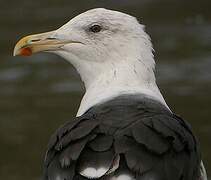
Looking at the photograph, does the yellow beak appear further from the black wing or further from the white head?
the black wing

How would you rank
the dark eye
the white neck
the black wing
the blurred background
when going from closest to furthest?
the black wing < the white neck < the dark eye < the blurred background

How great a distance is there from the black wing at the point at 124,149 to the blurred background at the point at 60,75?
12.8 feet

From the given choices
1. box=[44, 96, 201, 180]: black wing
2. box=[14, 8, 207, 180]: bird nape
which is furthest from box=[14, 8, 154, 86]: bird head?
box=[44, 96, 201, 180]: black wing

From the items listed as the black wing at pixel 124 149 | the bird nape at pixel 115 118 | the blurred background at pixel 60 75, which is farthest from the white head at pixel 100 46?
the blurred background at pixel 60 75

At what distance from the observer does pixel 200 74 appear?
43.5 feet

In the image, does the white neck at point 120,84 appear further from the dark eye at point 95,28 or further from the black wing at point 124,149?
the black wing at point 124,149

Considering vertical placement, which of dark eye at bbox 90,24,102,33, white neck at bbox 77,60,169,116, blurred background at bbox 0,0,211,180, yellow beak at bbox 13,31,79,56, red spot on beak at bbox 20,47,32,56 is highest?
dark eye at bbox 90,24,102,33

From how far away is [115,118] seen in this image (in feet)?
19.3

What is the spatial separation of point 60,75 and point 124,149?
26.5 feet

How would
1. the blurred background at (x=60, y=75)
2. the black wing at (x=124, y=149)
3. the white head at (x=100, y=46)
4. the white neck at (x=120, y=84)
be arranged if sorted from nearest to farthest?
the black wing at (x=124, y=149) → the white neck at (x=120, y=84) → the white head at (x=100, y=46) → the blurred background at (x=60, y=75)

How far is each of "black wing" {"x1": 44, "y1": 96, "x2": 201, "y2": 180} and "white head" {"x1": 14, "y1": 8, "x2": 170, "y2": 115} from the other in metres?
0.81

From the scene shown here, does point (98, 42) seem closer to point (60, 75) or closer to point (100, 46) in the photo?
Answer: point (100, 46)

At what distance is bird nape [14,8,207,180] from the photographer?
18.1 ft

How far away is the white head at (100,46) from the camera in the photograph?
6762mm
